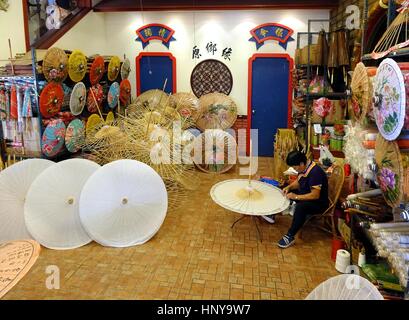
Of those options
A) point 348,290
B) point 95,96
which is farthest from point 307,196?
point 95,96

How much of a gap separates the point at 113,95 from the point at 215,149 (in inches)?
81.8

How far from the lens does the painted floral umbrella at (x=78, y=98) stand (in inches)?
192

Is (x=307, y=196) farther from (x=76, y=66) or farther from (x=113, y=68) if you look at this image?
(x=113, y=68)

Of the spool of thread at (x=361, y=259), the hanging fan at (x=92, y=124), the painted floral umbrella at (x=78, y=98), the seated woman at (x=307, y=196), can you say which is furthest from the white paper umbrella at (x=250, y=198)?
the painted floral umbrella at (x=78, y=98)

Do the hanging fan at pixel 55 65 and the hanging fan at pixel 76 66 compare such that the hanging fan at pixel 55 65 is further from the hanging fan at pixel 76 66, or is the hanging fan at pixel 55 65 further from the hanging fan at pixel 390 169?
the hanging fan at pixel 390 169

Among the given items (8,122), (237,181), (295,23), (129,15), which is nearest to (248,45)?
(295,23)

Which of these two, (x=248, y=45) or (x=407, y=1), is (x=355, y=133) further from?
(x=248, y=45)

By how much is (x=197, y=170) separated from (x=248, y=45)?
2724mm

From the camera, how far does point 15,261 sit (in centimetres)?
164

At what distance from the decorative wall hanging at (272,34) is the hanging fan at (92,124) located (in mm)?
3358

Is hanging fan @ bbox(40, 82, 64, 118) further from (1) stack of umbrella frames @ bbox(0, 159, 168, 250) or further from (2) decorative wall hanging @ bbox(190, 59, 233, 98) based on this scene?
(2) decorative wall hanging @ bbox(190, 59, 233, 98)

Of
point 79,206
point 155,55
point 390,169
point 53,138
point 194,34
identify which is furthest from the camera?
point 155,55

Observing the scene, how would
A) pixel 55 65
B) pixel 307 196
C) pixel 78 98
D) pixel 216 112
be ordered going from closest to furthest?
1. pixel 307 196
2. pixel 55 65
3. pixel 78 98
4. pixel 216 112

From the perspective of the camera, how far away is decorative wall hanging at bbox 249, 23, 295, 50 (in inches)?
255
